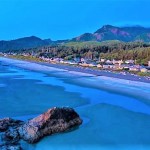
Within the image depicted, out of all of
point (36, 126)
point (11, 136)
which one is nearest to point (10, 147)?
point (11, 136)

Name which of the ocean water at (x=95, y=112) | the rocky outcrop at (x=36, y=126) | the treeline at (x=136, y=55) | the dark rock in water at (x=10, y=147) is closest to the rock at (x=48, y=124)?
the rocky outcrop at (x=36, y=126)

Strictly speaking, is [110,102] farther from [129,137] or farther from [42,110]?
[129,137]

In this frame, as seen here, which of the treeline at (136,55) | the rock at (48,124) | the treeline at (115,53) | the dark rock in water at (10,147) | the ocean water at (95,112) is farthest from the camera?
the treeline at (115,53)

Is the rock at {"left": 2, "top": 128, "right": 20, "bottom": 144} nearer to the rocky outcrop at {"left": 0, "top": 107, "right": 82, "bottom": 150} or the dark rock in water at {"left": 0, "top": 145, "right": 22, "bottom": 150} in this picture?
the rocky outcrop at {"left": 0, "top": 107, "right": 82, "bottom": 150}

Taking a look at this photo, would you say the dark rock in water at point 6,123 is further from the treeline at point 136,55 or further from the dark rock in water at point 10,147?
the treeline at point 136,55

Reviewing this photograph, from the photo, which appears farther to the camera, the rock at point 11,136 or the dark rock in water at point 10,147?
the rock at point 11,136

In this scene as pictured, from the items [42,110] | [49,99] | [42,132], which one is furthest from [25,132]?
[49,99]

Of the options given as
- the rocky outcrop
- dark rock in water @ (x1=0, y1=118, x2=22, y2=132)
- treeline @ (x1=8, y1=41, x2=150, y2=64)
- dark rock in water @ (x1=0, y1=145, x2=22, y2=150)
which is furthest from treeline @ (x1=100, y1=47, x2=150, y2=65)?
dark rock in water @ (x1=0, y1=145, x2=22, y2=150)

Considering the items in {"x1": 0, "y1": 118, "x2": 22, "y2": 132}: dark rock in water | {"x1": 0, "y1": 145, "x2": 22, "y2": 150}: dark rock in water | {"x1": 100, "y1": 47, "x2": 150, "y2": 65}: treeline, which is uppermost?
{"x1": 100, "y1": 47, "x2": 150, "y2": 65}: treeline
